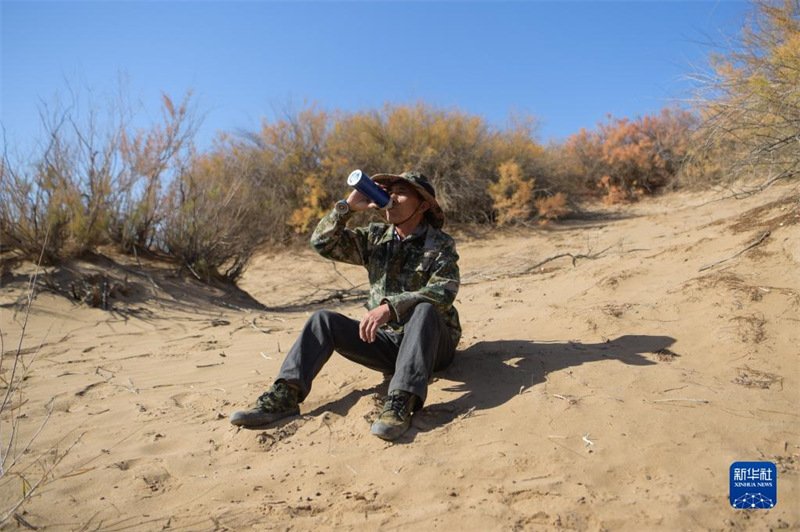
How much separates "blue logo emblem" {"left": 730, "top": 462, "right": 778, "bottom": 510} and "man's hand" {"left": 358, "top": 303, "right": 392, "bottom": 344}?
1.60 m

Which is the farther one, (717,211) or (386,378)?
(717,211)

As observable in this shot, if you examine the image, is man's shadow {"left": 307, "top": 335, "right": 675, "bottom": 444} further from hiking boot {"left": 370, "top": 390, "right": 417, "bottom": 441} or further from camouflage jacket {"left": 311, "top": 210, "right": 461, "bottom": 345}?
camouflage jacket {"left": 311, "top": 210, "right": 461, "bottom": 345}

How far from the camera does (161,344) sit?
508 cm

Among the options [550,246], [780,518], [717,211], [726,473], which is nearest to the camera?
[780,518]

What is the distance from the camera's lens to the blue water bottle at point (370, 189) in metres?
3.09

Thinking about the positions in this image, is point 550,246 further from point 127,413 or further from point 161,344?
point 127,413

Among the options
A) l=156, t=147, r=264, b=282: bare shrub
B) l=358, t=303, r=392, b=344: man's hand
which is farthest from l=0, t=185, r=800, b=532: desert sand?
l=156, t=147, r=264, b=282: bare shrub

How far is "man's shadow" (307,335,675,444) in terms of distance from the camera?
2.98 m

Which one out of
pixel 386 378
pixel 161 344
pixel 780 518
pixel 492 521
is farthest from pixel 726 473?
pixel 161 344

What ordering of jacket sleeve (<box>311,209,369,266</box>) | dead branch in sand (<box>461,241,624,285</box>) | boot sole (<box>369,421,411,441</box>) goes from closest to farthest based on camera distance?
1. boot sole (<box>369,421,411,441</box>)
2. jacket sleeve (<box>311,209,369,266</box>)
3. dead branch in sand (<box>461,241,624,285</box>)

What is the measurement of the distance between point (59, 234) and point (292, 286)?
3.68 metres

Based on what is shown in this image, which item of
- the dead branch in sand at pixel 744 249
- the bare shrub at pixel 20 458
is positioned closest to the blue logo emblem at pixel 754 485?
the bare shrub at pixel 20 458

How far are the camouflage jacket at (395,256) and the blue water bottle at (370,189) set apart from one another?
208mm

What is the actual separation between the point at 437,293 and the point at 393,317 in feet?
0.85
